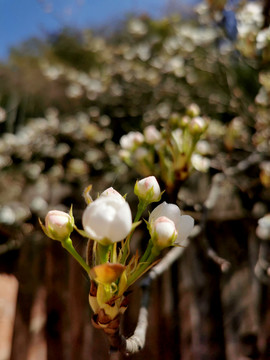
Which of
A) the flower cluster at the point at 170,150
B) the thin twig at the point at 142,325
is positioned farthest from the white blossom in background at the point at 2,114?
the thin twig at the point at 142,325

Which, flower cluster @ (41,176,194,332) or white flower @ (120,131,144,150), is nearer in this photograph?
flower cluster @ (41,176,194,332)

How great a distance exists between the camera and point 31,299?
3.40 ft

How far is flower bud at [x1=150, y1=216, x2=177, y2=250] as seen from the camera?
1.19 feet

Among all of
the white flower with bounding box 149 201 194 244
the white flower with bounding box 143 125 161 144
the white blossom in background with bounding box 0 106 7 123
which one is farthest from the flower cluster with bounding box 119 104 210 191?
the white blossom in background with bounding box 0 106 7 123

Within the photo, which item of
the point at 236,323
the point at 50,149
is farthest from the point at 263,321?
the point at 50,149

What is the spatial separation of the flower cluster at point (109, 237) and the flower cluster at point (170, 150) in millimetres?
251

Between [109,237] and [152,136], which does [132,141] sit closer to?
[152,136]

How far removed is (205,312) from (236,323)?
76mm

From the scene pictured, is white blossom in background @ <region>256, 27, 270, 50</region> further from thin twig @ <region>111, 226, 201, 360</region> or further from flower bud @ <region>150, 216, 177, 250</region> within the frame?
flower bud @ <region>150, 216, 177, 250</region>

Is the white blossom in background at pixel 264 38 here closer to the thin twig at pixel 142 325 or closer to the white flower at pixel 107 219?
the thin twig at pixel 142 325

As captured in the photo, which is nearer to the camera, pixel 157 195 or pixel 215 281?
pixel 157 195

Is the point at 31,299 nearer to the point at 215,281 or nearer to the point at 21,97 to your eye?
the point at 215,281

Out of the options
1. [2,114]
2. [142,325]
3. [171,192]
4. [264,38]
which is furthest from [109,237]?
[2,114]

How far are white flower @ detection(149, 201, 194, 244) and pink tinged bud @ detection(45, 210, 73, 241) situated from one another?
9 centimetres
